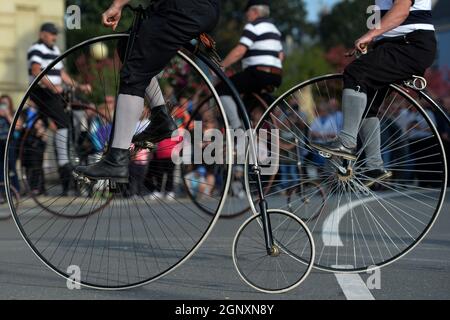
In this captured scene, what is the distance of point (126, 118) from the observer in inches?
215

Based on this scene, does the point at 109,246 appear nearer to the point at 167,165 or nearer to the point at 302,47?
the point at 167,165

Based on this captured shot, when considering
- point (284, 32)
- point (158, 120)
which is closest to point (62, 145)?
point (158, 120)

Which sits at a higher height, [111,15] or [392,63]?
[111,15]

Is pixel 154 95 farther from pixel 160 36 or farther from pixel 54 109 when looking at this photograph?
pixel 54 109

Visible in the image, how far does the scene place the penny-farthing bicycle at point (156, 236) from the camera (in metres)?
5.48

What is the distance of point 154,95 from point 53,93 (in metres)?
3.25

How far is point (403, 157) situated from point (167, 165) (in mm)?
1503

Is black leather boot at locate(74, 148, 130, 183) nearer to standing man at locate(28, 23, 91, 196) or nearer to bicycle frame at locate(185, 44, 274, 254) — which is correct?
bicycle frame at locate(185, 44, 274, 254)

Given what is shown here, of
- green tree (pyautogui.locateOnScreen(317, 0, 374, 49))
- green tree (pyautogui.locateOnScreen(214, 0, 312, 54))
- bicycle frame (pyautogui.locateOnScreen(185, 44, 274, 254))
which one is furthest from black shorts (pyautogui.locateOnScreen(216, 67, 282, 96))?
green tree (pyautogui.locateOnScreen(317, 0, 374, 49))

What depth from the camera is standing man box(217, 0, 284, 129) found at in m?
9.30

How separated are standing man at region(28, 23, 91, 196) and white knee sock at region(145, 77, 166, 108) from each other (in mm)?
1129

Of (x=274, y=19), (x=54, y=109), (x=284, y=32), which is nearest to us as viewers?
(x=54, y=109)

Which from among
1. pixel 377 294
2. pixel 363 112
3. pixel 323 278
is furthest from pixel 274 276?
pixel 363 112

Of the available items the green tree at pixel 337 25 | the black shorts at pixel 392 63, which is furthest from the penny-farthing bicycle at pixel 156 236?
the green tree at pixel 337 25
